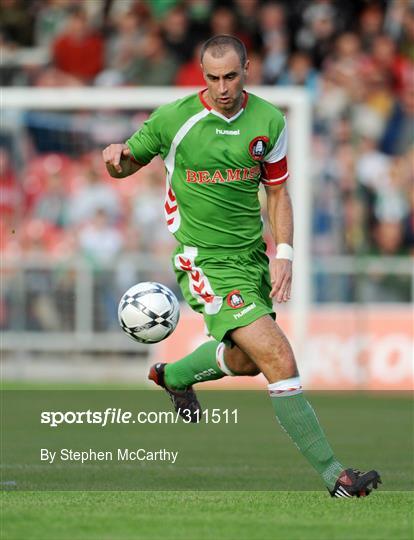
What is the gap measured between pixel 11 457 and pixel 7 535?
3725 mm

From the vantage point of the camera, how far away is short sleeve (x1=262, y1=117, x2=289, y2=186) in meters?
8.76

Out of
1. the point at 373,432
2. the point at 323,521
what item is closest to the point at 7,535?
the point at 323,521

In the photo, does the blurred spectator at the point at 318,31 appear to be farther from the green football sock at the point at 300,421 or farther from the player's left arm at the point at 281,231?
the green football sock at the point at 300,421

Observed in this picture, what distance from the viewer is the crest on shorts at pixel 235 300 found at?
8.55m

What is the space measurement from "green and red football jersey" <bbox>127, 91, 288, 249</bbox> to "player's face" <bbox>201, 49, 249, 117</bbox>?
0.18 m

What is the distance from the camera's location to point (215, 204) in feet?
28.9

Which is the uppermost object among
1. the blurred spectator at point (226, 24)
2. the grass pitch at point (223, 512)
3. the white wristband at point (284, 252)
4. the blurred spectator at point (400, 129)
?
the blurred spectator at point (226, 24)

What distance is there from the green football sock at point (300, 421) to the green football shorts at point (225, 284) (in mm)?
472

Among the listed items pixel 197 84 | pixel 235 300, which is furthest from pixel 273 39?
pixel 235 300

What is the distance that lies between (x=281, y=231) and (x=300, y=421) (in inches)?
49.2

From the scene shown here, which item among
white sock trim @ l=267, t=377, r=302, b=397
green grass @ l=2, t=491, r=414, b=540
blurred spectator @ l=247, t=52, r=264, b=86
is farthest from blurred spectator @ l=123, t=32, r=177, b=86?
green grass @ l=2, t=491, r=414, b=540

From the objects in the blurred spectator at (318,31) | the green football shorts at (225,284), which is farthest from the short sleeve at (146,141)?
the blurred spectator at (318,31)

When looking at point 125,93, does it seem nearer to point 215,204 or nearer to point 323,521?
point 215,204

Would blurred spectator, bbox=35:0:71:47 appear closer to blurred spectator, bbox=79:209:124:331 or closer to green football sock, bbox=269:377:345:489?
blurred spectator, bbox=79:209:124:331
